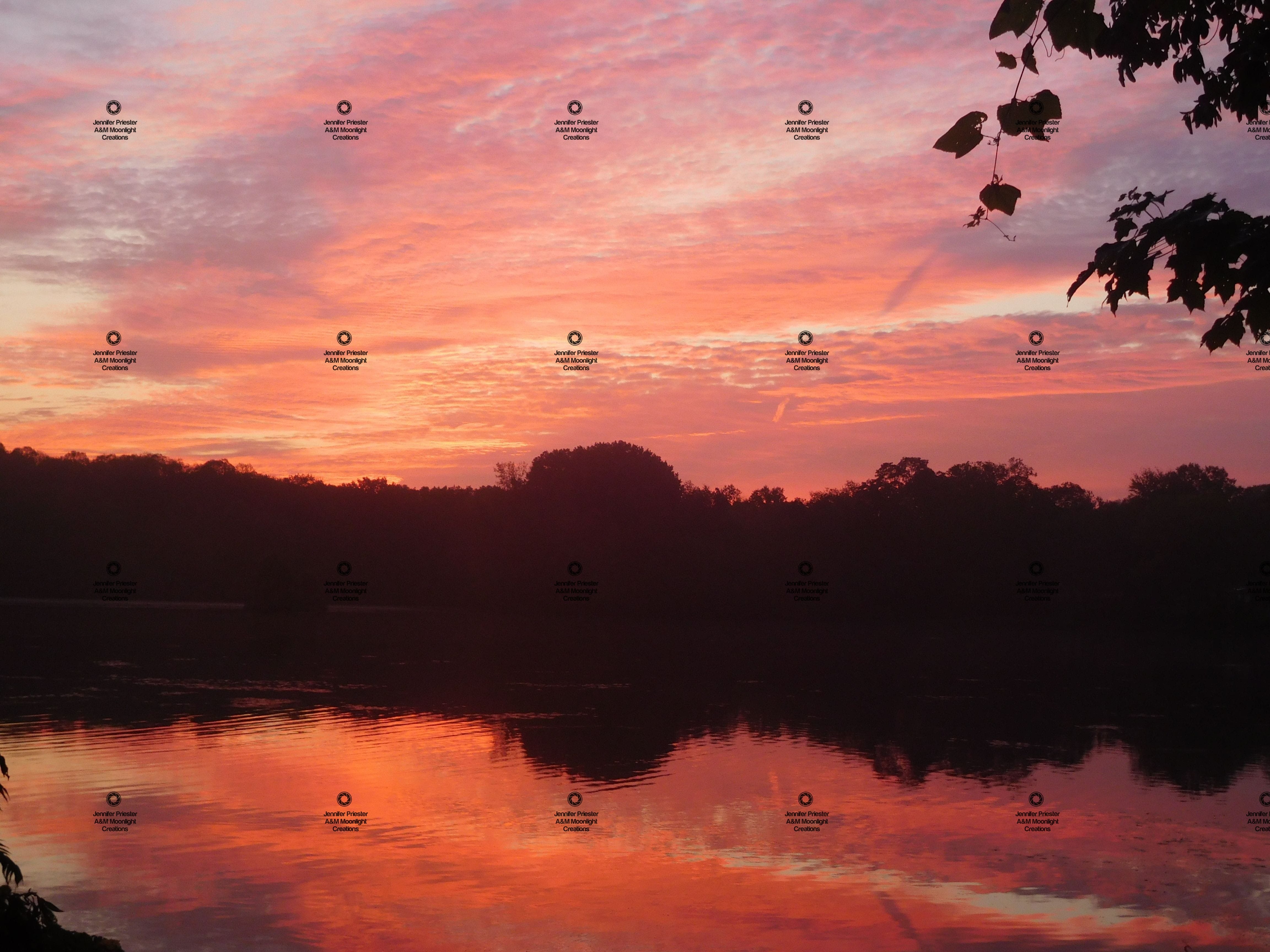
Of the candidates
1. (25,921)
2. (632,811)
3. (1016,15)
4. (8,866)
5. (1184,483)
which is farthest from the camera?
(1184,483)

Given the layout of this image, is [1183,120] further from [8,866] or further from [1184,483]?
[1184,483]

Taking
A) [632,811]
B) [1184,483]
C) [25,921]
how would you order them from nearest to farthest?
[25,921] < [632,811] < [1184,483]

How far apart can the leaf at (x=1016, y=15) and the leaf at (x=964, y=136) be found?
377mm

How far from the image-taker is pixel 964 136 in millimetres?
4410

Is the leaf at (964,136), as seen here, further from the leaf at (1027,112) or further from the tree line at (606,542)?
the tree line at (606,542)

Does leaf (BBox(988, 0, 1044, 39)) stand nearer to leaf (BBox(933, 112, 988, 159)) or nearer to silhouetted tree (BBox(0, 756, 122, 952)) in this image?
leaf (BBox(933, 112, 988, 159))

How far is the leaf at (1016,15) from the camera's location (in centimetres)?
438

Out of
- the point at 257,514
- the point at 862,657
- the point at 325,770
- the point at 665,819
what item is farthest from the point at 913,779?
the point at 257,514

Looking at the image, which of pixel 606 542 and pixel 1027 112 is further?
pixel 606 542

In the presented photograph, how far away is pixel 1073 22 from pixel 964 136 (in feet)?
2.16

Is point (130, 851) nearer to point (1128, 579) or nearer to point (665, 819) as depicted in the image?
point (665, 819)

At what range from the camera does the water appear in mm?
15906

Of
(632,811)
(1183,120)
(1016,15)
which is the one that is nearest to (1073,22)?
(1016,15)

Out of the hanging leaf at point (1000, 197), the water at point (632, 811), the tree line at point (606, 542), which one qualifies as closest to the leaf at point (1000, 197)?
the hanging leaf at point (1000, 197)
